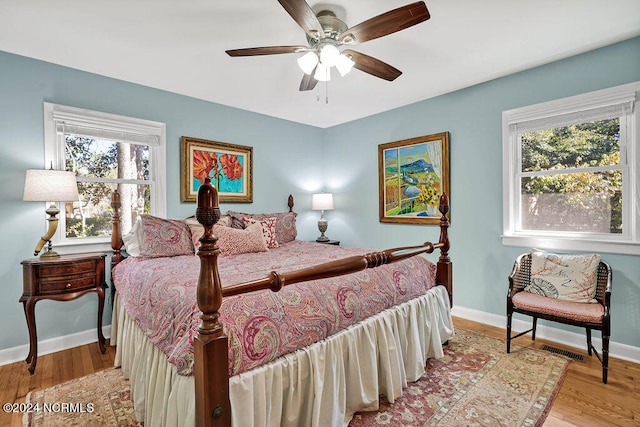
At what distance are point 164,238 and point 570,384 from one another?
3238 millimetres

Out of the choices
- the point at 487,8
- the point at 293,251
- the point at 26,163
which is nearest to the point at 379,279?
the point at 293,251

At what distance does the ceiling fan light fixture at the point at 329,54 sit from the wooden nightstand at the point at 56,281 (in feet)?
7.83

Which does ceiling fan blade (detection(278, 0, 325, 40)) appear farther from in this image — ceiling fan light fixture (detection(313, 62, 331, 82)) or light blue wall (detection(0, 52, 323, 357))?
light blue wall (detection(0, 52, 323, 357))

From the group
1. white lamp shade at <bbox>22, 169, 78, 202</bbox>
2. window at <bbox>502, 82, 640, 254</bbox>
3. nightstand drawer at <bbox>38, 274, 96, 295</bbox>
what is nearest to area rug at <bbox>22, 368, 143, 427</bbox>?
nightstand drawer at <bbox>38, 274, 96, 295</bbox>

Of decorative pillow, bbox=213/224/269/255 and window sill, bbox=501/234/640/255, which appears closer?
window sill, bbox=501/234/640/255

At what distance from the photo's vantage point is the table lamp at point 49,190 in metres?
2.35

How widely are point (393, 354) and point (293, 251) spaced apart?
136 cm

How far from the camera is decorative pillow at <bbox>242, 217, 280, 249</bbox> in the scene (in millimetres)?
3236

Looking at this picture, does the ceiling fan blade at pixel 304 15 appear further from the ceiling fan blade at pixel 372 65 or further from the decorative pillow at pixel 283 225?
the decorative pillow at pixel 283 225

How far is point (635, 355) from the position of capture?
2395 millimetres

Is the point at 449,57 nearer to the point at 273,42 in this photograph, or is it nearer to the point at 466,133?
the point at 466,133

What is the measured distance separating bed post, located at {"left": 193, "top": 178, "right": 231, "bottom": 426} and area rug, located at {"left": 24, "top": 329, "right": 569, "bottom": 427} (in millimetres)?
915

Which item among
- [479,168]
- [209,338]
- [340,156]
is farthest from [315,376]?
[340,156]

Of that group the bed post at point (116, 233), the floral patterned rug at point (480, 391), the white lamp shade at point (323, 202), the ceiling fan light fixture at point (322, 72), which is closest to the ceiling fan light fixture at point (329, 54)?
the ceiling fan light fixture at point (322, 72)
